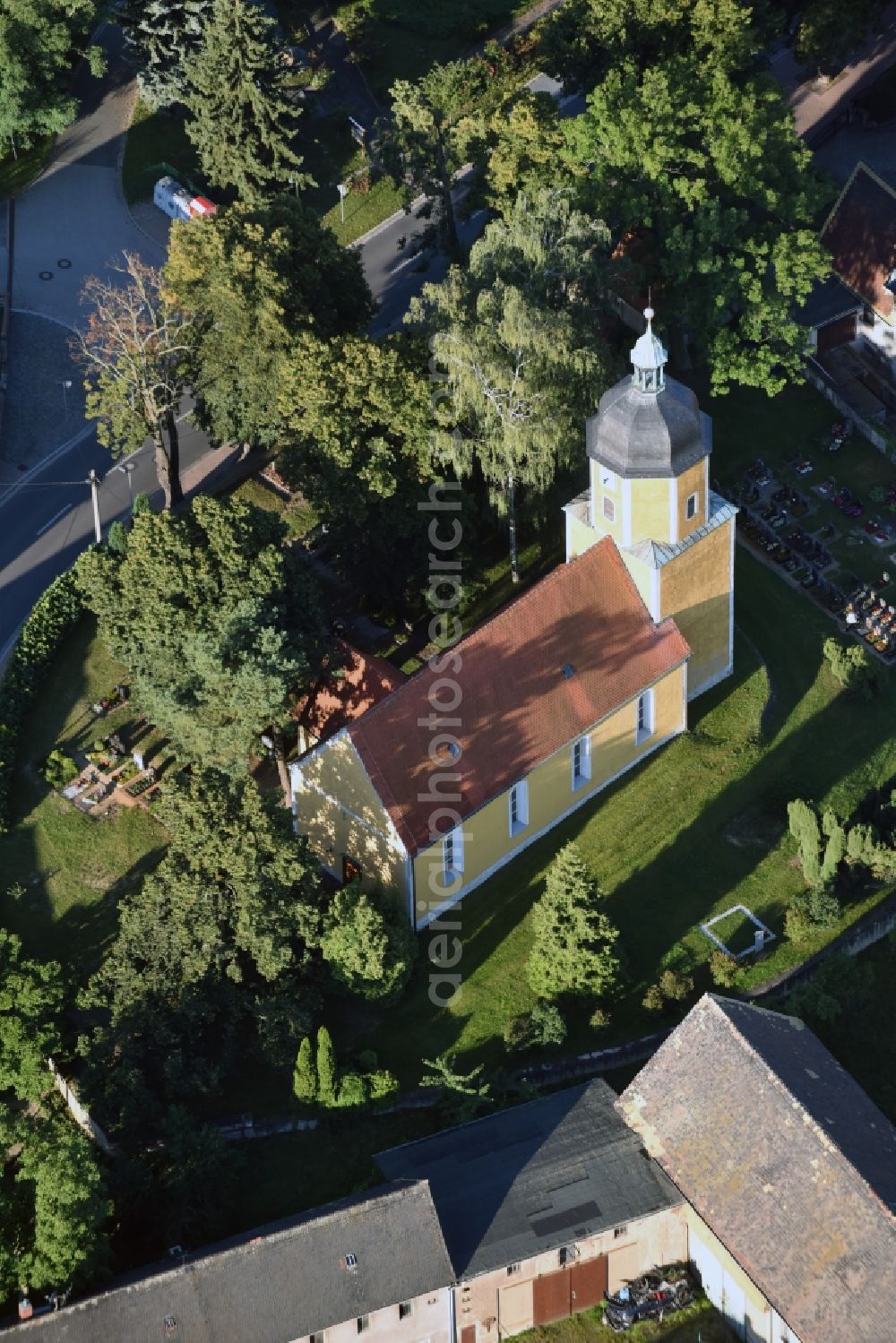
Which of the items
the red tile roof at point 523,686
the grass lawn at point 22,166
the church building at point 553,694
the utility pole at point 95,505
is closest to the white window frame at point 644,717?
the church building at point 553,694

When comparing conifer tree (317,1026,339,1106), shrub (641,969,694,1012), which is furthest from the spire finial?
conifer tree (317,1026,339,1106)

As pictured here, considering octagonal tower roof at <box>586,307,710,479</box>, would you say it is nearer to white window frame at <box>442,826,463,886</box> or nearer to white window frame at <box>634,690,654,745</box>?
white window frame at <box>634,690,654,745</box>

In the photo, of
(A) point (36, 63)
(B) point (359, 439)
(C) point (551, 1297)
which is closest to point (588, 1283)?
(C) point (551, 1297)

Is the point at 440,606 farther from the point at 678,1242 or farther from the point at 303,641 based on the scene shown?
the point at 678,1242

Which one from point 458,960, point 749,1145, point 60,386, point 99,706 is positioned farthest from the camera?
point 60,386

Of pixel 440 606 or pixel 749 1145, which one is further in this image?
pixel 440 606

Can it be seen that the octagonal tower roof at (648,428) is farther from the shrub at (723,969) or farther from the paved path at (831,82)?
the paved path at (831,82)

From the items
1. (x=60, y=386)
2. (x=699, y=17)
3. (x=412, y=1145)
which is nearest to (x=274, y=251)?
(x=60, y=386)
